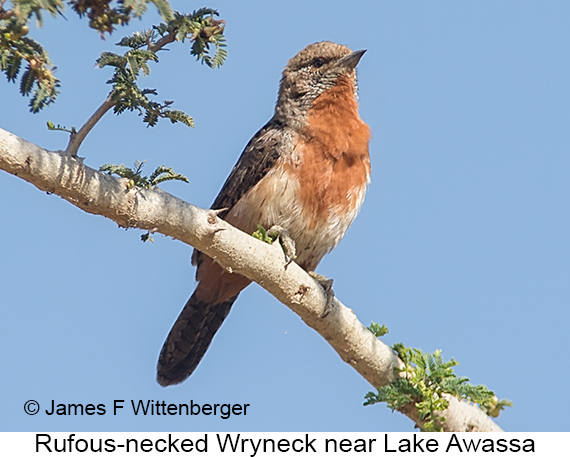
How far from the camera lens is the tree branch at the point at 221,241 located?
4.09m

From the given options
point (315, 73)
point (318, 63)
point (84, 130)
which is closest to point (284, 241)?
point (84, 130)

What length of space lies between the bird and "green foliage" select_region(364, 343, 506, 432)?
174cm

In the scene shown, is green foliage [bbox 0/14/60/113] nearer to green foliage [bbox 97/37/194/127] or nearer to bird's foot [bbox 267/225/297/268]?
green foliage [bbox 97/37/194/127]

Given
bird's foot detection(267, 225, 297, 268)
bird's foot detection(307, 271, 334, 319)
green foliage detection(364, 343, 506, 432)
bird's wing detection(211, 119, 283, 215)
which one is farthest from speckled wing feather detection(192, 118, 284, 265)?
green foliage detection(364, 343, 506, 432)

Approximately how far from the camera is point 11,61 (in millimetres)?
3936

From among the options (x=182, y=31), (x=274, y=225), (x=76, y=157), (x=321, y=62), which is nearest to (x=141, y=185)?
(x=76, y=157)

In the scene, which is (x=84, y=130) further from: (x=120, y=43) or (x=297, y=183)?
(x=297, y=183)

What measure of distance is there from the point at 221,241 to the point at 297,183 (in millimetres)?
1679

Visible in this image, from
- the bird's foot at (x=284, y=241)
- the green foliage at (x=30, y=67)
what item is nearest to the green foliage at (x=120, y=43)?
the green foliage at (x=30, y=67)

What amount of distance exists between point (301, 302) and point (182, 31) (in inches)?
87.6

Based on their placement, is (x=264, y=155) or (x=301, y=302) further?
(x=264, y=155)

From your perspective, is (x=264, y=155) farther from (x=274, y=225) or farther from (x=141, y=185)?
(x=141, y=185)

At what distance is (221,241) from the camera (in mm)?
4828

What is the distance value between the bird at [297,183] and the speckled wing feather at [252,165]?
10mm
